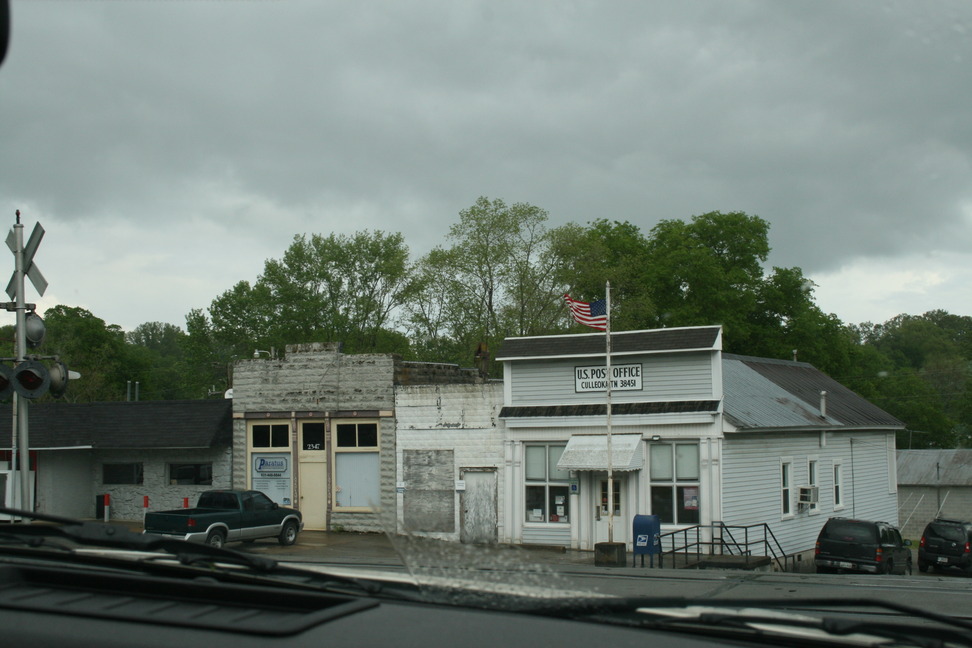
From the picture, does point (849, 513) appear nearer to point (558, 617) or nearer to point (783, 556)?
point (783, 556)

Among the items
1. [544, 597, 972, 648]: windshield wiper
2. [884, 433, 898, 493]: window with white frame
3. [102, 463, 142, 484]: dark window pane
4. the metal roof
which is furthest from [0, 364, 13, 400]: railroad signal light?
[884, 433, 898, 493]: window with white frame

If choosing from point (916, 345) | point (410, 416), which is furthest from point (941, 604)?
point (916, 345)

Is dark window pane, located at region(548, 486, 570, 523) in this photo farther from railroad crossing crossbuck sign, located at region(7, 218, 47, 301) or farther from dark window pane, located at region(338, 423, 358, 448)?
railroad crossing crossbuck sign, located at region(7, 218, 47, 301)

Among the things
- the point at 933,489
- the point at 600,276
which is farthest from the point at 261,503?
the point at 933,489

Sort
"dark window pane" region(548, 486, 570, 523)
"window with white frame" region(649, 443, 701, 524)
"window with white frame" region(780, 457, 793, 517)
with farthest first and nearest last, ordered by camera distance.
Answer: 1. "window with white frame" region(780, 457, 793, 517)
2. "dark window pane" region(548, 486, 570, 523)
3. "window with white frame" region(649, 443, 701, 524)

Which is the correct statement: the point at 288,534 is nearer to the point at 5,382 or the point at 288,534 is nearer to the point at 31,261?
the point at 31,261

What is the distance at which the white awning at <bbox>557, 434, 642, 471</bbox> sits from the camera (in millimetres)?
27125

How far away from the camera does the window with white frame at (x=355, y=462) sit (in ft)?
105

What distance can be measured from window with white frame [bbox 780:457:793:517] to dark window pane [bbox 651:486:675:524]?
449 cm

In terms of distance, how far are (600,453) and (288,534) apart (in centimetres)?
910

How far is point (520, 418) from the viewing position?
29.4m

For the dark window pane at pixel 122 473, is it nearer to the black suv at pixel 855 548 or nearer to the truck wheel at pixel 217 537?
the truck wheel at pixel 217 537

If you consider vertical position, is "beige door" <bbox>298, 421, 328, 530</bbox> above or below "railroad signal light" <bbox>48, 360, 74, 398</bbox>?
below

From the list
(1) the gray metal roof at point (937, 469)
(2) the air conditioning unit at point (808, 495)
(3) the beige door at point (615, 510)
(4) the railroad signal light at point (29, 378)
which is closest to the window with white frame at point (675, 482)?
(3) the beige door at point (615, 510)
